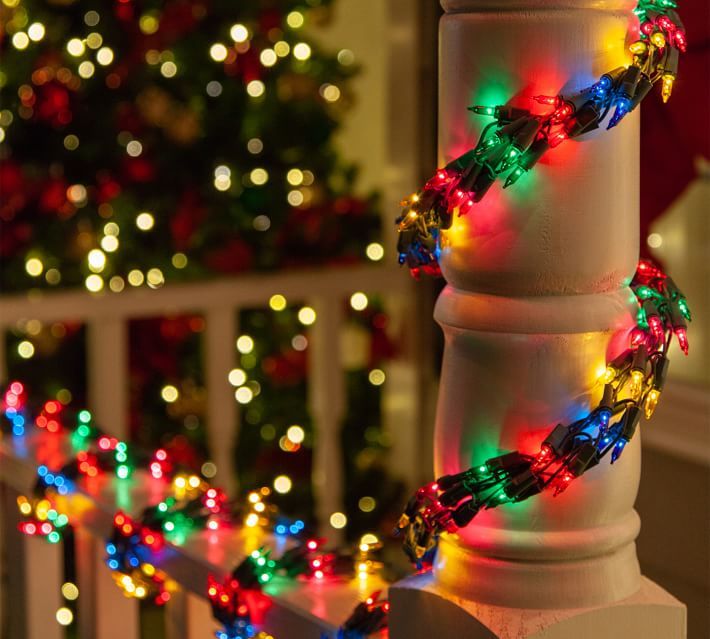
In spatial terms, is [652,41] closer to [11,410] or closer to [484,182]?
[484,182]

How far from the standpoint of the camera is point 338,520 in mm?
Result: 3361

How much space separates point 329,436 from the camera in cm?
318

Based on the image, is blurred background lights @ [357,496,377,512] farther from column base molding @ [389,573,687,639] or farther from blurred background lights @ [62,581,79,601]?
column base molding @ [389,573,687,639]

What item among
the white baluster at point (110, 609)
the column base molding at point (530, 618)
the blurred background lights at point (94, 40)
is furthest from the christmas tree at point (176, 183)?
the column base molding at point (530, 618)

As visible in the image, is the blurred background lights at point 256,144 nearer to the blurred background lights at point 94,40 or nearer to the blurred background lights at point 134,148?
the blurred background lights at point 134,148

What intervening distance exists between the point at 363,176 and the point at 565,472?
3.71 m

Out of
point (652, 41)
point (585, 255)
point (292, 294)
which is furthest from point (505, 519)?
point (292, 294)

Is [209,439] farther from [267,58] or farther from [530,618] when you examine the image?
[530,618]

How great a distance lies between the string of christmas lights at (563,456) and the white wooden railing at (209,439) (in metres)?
0.18

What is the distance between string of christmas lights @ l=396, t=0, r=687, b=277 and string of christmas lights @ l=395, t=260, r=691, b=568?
5.2 inches

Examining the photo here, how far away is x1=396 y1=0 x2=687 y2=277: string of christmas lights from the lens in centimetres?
73

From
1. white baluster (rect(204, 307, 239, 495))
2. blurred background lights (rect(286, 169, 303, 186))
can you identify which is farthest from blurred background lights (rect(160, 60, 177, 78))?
white baluster (rect(204, 307, 239, 495))

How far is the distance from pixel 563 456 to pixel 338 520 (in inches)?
105

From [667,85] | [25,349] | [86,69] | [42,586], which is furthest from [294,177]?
[667,85]
